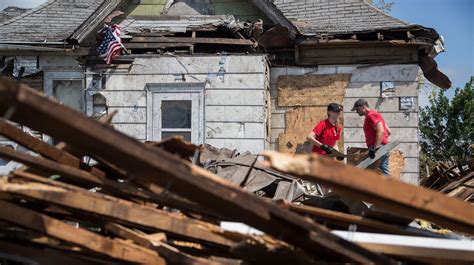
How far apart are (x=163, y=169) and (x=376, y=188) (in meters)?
0.75

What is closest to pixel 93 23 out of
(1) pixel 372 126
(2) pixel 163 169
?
(1) pixel 372 126

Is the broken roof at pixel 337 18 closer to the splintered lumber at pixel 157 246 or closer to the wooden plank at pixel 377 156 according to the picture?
the wooden plank at pixel 377 156

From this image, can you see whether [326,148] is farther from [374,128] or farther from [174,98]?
[174,98]

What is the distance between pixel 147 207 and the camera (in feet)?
9.59

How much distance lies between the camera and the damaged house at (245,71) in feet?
38.1

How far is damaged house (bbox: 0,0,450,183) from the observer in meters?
11.6

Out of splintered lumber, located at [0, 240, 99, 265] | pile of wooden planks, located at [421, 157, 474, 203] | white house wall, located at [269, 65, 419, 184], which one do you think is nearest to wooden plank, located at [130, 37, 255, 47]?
white house wall, located at [269, 65, 419, 184]

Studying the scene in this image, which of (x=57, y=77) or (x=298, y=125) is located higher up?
(x=57, y=77)

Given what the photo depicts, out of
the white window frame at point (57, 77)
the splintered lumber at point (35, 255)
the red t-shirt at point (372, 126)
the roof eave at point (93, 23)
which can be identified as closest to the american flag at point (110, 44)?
the roof eave at point (93, 23)

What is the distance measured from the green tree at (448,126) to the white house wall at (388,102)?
23.4 m

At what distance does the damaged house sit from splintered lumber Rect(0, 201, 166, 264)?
28.6 feet

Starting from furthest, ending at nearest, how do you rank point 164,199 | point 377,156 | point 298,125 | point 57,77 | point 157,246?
point 57,77
point 298,125
point 377,156
point 164,199
point 157,246

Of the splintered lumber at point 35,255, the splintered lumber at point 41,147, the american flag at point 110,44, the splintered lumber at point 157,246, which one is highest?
the american flag at point 110,44

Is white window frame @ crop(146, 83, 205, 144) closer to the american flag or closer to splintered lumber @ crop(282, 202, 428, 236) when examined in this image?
the american flag
